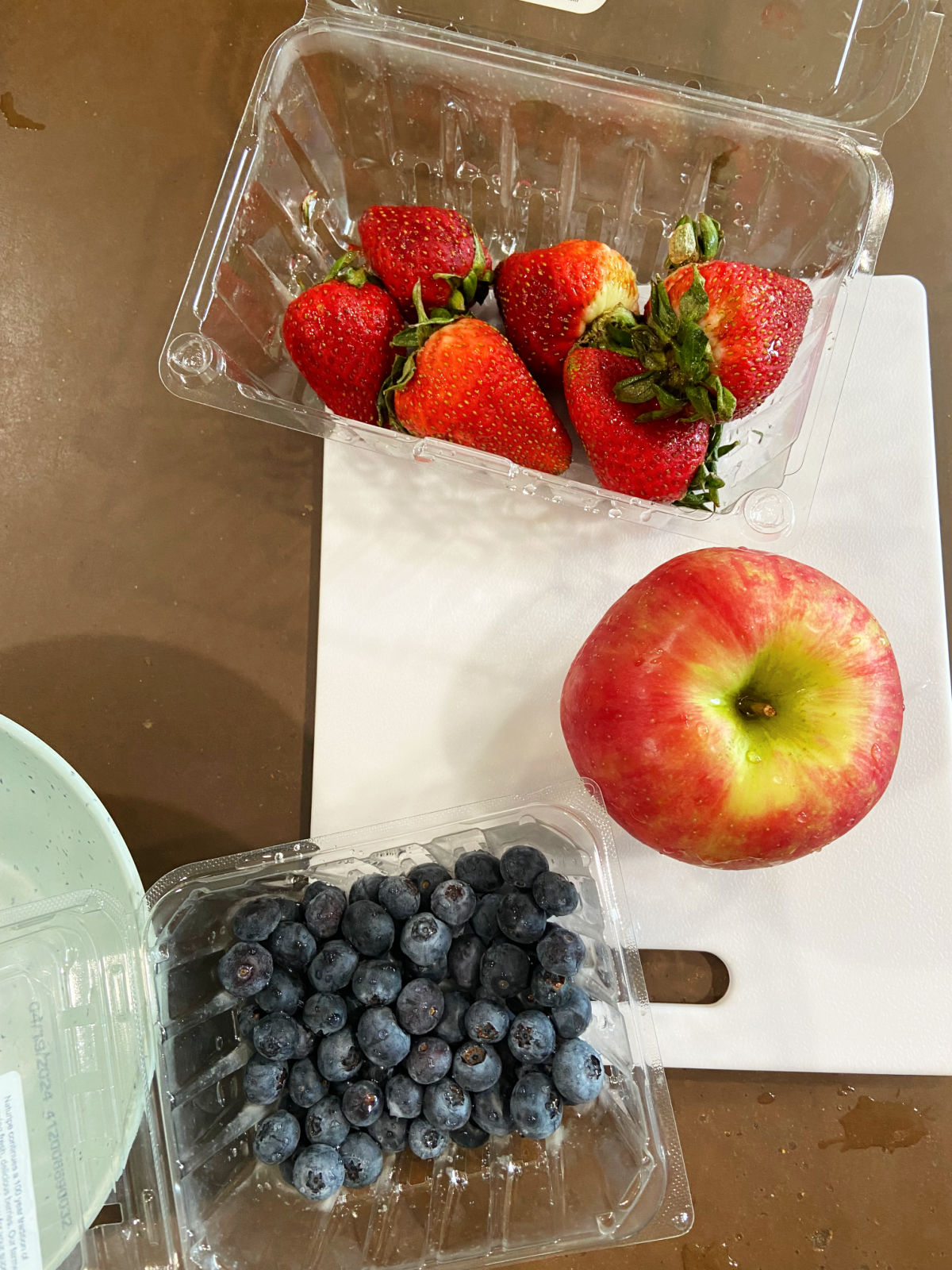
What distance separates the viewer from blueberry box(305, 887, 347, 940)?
2.40 ft

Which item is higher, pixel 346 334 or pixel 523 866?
pixel 346 334

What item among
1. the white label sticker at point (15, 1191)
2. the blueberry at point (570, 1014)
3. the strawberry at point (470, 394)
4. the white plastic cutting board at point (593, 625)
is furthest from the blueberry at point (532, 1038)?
the strawberry at point (470, 394)

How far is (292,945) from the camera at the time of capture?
2.38 ft

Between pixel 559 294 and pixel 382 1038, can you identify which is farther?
pixel 559 294

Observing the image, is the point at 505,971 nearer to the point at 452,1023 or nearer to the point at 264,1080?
the point at 452,1023

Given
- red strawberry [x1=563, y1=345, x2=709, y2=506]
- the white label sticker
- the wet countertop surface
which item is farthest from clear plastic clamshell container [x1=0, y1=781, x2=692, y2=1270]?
red strawberry [x1=563, y1=345, x2=709, y2=506]

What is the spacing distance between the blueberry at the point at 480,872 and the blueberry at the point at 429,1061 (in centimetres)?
13

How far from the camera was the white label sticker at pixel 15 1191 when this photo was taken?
68 cm

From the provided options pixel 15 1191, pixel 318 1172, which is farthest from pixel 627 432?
pixel 15 1191

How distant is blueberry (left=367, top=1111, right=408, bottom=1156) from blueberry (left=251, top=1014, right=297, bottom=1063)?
0.09 metres

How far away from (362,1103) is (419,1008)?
92 mm

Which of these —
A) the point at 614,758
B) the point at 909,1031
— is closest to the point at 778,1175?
the point at 909,1031

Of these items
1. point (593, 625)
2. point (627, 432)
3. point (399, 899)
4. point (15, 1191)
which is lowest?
point (15, 1191)

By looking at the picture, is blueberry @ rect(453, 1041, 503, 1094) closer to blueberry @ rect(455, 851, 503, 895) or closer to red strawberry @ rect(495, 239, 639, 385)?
blueberry @ rect(455, 851, 503, 895)
